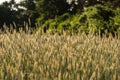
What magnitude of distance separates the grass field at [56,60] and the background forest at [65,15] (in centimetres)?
456

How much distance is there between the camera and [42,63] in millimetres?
4730

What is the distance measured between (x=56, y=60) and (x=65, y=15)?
17293 mm

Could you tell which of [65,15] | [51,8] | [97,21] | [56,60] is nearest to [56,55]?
[56,60]

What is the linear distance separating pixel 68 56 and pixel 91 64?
309mm

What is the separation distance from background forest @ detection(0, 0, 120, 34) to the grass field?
14.9 feet

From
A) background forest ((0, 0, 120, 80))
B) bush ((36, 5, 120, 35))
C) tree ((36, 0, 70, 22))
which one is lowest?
tree ((36, 0, 70, 22))

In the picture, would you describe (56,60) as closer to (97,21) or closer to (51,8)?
(97,21)

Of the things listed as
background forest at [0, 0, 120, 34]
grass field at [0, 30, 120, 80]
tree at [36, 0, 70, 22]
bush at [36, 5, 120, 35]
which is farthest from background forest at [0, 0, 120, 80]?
tree at [36, 0, 70, 22]

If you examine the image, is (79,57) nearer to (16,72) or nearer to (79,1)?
(16,72)

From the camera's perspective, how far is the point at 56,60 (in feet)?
15.1

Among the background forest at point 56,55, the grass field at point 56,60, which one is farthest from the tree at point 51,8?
the grass field at point 56,60

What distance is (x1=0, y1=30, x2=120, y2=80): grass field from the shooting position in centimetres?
412

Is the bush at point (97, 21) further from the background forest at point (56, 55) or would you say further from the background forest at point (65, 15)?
the background forest at point (56, 55)

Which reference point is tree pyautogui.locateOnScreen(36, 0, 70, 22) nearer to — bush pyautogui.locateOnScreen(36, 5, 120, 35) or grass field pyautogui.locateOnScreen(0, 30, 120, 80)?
bush pyautogui.locateOnScreen(36, 5, 120, 35)
